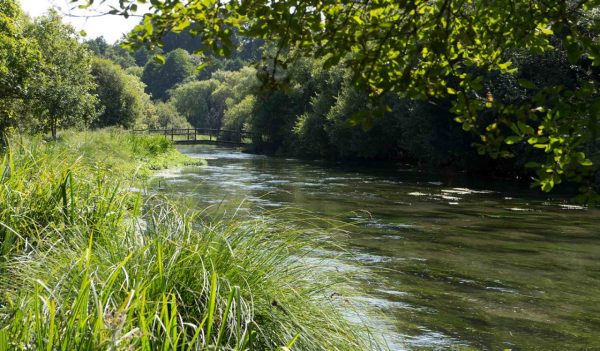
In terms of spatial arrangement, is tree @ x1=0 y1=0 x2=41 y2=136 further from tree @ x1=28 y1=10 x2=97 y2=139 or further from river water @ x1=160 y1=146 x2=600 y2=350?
river water @ x1=160 y1=146 x2=600 y2=350

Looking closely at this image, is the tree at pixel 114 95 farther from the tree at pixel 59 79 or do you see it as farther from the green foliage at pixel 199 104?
the green foliage at pixel 199 104

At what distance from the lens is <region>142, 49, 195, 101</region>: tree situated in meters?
155

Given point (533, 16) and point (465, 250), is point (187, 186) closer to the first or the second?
point (465, 250)

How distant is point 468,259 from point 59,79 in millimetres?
25408

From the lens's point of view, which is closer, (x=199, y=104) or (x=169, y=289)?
(x=169, y=289)

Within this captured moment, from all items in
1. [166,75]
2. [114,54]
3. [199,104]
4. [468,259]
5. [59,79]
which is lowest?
[468,259]

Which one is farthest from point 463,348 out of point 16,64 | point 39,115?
point 39,115

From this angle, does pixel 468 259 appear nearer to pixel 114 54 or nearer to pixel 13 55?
pixel 13 55

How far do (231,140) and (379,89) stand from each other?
6842cm

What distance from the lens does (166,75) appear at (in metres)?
155

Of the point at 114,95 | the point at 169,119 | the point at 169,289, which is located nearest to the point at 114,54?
the point at 169,119

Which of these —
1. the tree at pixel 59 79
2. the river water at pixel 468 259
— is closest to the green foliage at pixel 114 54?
the tree at pixel 59 79

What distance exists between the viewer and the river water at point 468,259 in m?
8.98

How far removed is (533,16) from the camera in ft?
14.3
